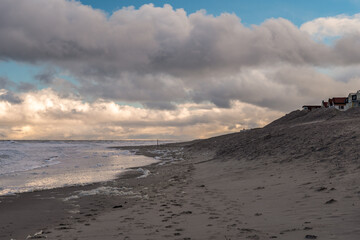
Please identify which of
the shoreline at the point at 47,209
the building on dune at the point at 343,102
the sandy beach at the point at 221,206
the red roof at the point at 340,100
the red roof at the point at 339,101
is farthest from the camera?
the red roof at the point at 340,100

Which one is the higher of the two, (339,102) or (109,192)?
(339,102)

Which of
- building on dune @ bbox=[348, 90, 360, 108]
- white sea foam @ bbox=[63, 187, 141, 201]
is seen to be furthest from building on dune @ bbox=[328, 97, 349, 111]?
white sea foam @ bbox=[63, 187, 141, 201]

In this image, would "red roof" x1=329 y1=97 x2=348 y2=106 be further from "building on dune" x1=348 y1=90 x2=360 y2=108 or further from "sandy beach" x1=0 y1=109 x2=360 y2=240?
"sandy beach" x1=0 y1=109 x2=360 y2=240

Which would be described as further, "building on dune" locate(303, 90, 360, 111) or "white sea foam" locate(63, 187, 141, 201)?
"building on dune" locate(303, 90, 360, 111)

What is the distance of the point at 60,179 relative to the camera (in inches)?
888

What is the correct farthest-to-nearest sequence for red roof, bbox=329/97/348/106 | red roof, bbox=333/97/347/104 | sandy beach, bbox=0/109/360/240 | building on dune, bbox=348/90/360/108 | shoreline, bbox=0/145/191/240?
red roof, bbox=333/97/347/104 < red roof, bbox=329/97/348/106 < building on dune, bbox=348/90/360/108 < shoreline, bbox=0/145/191/240 < sandy beach, bbox=0/109/360/240

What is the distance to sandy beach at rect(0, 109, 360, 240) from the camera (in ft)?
27.1

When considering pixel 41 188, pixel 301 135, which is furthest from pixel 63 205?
pixel 301 135

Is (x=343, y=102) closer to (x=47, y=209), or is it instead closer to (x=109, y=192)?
(x=109, y=192)

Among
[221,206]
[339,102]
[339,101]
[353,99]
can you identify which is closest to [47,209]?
[221,206]

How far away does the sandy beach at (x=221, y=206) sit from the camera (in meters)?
8.27

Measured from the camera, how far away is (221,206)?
11508 mm

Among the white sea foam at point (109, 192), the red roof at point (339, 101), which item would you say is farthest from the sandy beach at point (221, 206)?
the red roof at point (339, 101)

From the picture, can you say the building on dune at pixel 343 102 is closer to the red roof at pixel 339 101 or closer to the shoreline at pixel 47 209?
the red roof at pixel 339 101
